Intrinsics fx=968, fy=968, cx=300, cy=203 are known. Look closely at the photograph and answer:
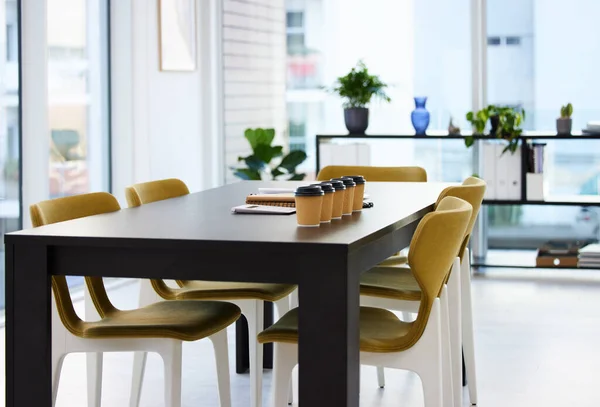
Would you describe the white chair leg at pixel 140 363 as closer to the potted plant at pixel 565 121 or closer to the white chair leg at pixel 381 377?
the white chair leg at pixel 381 377

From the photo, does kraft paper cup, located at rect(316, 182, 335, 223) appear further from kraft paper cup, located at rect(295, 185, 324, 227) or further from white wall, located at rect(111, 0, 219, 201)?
white wall, located at rect(111, 0, 219, 201)

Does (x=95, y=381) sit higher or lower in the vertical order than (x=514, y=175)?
lower

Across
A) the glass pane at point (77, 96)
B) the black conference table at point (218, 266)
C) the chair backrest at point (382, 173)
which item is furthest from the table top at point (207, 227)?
the glass pane at point (77, 96)

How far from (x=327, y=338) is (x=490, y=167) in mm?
4345

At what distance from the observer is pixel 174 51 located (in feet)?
22.0

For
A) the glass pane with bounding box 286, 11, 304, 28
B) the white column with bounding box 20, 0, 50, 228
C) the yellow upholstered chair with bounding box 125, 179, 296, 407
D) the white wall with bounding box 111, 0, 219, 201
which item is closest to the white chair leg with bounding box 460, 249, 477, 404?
the yellow upholstered chair with bounding box 125, 179, 296, 407

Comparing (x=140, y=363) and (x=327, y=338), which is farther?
(x=140, y=363)

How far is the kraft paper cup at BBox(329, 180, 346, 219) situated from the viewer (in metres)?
2.82

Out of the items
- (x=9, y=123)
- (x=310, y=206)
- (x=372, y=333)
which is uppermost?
(x=9, y=123)

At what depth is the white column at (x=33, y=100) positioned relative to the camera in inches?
→ 208

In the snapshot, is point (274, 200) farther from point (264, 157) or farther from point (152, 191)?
point (264, 157)

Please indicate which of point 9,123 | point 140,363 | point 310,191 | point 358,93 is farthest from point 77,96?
point 310,191

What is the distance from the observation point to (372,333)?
8.95ft

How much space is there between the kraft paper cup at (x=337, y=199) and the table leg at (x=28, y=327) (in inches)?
33.1
